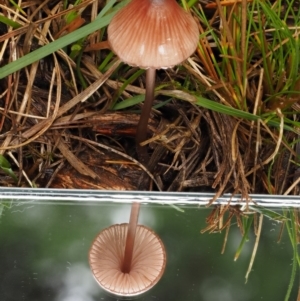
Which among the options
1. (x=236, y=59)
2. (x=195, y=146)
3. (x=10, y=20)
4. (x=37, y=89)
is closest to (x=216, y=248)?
(x=195, y=146)

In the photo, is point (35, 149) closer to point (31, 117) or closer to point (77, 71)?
point (31, 117)

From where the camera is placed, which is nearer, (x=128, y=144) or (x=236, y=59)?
(x=236, y=59)

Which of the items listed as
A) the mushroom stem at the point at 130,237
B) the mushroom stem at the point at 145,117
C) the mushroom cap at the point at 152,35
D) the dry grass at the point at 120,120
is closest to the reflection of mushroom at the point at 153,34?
the mushroom cap at the point at 152,35

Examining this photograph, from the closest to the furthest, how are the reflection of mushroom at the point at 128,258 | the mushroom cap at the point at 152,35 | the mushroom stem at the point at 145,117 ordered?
1. the mushroom cap at the point at 152,35
2. the mushroom stem at the point at 145,117
3. the reflection of mushroom at the point at 128,258

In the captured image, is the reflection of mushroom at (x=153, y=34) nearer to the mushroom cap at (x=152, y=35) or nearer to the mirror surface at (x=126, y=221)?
the mushroom cap at (x=152, y=35)

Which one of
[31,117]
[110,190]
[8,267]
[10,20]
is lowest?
[8,267]

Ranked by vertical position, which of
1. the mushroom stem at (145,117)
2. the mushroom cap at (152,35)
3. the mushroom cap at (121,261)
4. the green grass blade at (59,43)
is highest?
the green grass blade at (59,43)
